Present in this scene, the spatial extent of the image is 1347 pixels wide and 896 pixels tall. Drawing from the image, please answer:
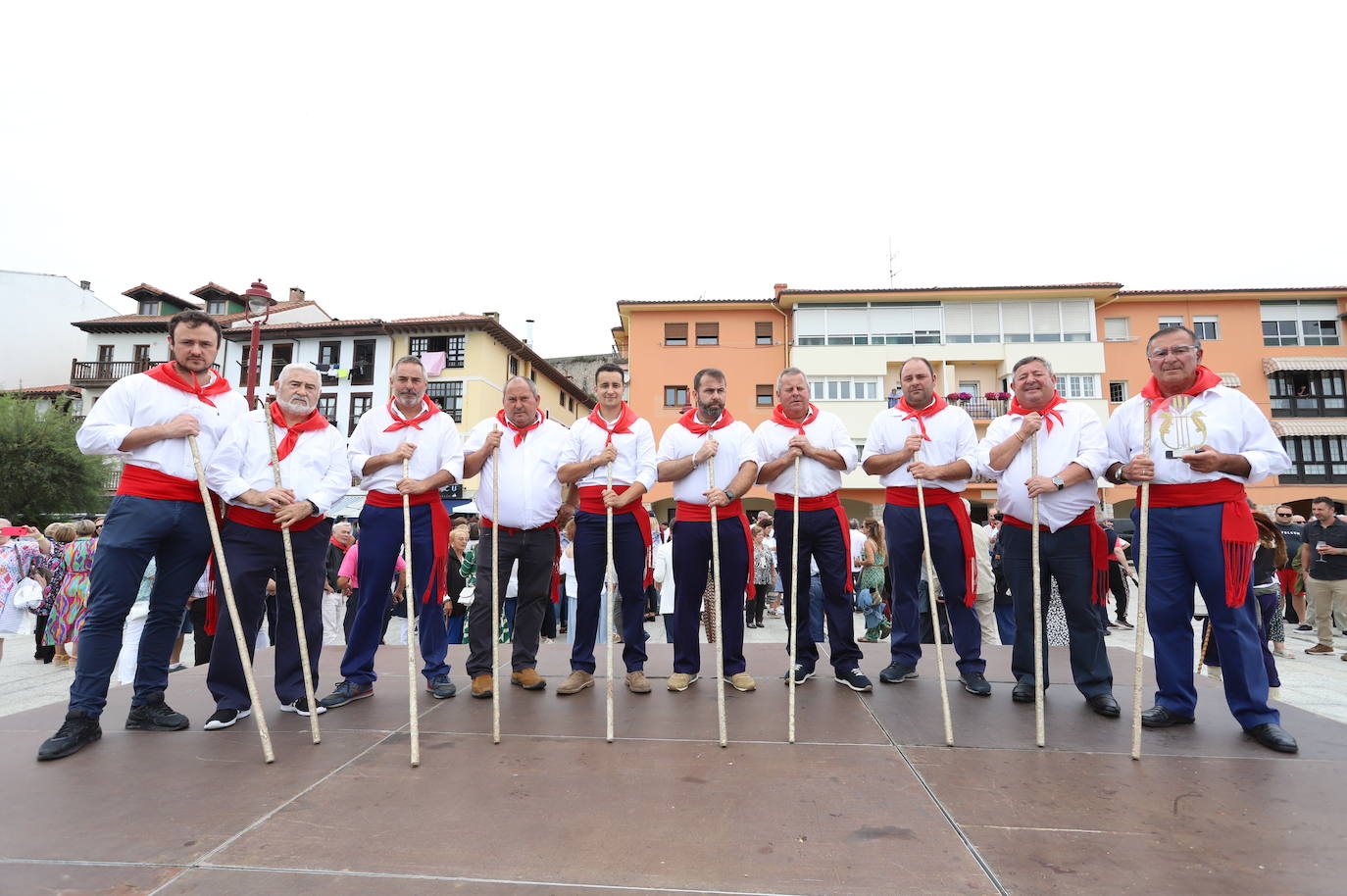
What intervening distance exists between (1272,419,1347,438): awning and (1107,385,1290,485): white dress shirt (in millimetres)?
34331

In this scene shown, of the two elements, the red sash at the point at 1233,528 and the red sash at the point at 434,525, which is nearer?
the red sash at the point at 1233,528

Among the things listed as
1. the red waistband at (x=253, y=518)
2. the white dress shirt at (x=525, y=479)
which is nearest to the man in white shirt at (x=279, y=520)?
the red waistband at (x=253, y=518)

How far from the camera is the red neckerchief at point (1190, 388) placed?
372 cm

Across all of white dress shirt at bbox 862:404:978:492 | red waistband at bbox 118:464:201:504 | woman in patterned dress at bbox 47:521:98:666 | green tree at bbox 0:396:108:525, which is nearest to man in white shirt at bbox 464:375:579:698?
red waistband at bbox 118:464:201:504

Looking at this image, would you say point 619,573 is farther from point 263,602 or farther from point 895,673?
point 263,602

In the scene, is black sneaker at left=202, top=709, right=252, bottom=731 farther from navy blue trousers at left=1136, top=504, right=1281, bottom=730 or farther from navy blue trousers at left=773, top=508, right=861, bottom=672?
navy blue trousers at left=1136, top=504, right=1281, bottom=730

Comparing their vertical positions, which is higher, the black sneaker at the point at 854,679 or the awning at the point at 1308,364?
the awning at the point at 1308,364

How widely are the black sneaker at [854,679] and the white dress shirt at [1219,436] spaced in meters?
1.91

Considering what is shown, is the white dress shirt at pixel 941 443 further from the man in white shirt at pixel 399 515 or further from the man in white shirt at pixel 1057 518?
the man in white shirt at pixel 399 515

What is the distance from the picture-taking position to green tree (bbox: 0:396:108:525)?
1083 inches

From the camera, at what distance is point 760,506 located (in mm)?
31719

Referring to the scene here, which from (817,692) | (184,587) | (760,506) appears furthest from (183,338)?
(760,506)

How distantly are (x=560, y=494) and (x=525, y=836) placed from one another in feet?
8.04

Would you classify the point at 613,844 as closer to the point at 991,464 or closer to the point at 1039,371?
the point at 991,464
